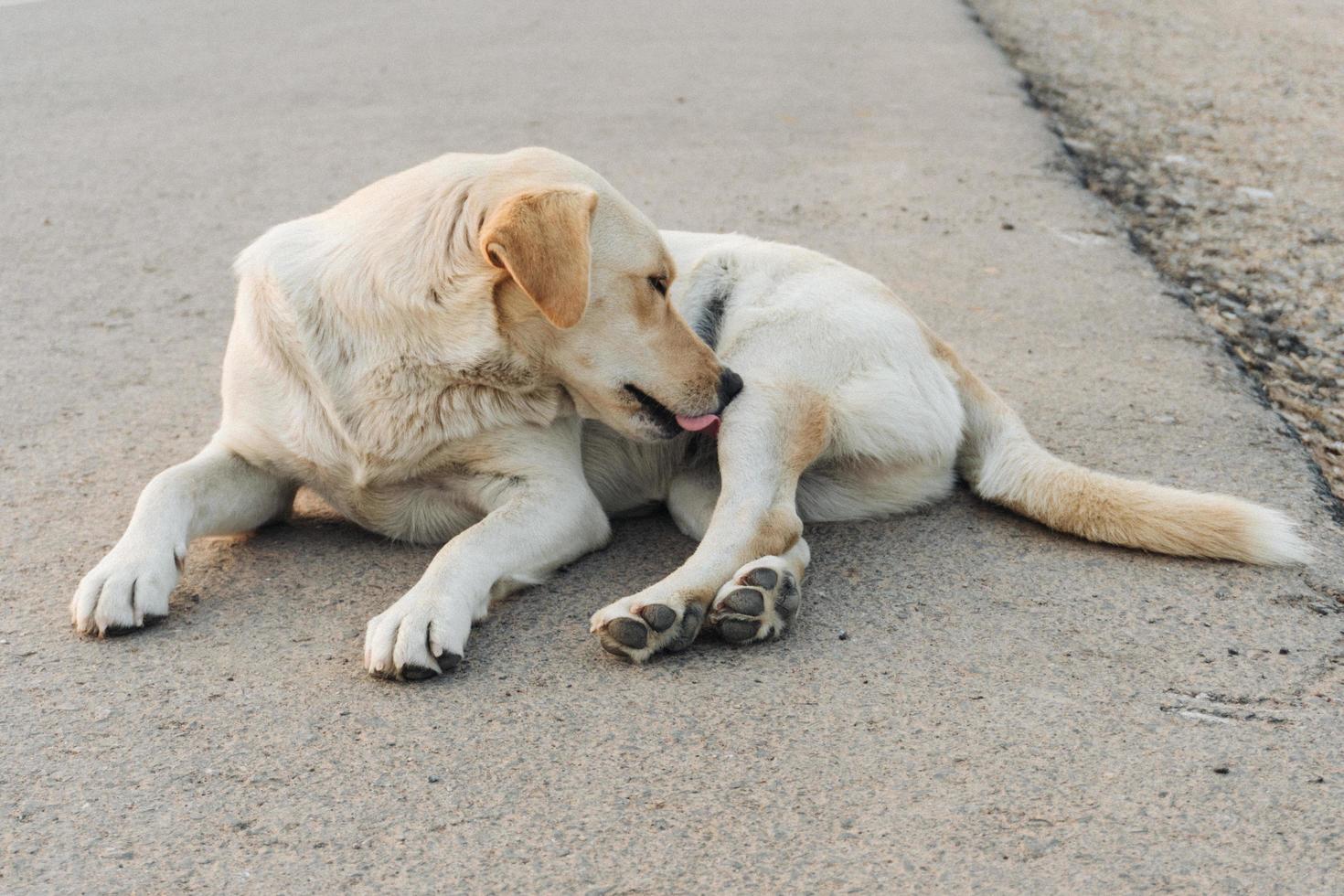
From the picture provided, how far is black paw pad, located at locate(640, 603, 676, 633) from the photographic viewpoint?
276 centimetres

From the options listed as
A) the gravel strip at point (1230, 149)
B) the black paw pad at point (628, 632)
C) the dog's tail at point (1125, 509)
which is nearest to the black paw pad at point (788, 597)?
the black paw pad at point (628, 632)

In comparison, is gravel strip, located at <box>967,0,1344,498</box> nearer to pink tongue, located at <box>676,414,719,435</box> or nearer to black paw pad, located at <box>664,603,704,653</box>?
pink tongue, located at <box>676,414,719,435</box>

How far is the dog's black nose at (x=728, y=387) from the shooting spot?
3250 mm

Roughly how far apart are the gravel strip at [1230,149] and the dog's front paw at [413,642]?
2606mm

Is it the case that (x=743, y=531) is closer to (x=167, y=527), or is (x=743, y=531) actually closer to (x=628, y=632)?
(x=628, y=632)

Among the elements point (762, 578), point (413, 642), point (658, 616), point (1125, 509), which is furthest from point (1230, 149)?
point (413, 642)

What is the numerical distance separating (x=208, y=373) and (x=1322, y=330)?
4.05 metres

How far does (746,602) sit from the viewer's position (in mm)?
2846

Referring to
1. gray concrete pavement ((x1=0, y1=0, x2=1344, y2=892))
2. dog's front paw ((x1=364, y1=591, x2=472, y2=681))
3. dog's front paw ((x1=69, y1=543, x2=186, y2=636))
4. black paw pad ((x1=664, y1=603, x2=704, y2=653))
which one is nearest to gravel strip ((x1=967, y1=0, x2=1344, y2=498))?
gray concrete pavement ((x1=0, y1=0, x2=1344, y2=892))

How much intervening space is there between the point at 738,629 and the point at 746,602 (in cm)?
6

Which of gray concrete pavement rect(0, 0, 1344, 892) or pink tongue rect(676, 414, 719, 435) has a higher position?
pink tongue rect(676, 414, 719, 435)

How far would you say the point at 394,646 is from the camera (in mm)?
2699

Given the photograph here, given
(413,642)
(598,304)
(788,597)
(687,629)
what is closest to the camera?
(413,642)

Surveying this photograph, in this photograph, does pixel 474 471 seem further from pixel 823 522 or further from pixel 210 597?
pixel 823 522
